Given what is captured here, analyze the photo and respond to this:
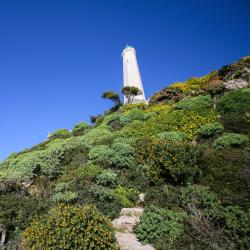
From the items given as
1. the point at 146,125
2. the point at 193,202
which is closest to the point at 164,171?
the point at 193,202

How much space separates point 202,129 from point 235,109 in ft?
11.8

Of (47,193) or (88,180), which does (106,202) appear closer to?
(88,180)

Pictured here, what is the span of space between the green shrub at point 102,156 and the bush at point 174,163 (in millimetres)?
2163

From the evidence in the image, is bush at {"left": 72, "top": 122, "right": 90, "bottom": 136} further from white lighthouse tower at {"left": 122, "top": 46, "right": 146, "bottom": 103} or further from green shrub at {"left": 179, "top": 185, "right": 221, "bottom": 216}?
green shrub at {"left": 179, "top": 185, "right": 221, "bottom": 216}

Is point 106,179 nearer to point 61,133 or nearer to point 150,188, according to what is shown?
point 150,188

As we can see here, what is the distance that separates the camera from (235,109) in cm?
1723

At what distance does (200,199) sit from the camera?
8516 millimetres

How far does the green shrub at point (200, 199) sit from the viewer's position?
807cm

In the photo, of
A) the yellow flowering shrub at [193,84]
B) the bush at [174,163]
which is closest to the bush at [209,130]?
the bush at [174,163]

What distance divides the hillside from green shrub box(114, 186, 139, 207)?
36 millimetres

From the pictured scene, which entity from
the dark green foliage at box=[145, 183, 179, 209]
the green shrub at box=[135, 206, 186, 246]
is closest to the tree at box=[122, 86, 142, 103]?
the dark green foliage at box=[145, 183, 179, 209]

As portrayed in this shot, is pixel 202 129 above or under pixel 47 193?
above

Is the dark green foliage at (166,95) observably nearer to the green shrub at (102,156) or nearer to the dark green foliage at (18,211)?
the green shrub at (102,156)

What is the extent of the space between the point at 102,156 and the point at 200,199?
603 cm
